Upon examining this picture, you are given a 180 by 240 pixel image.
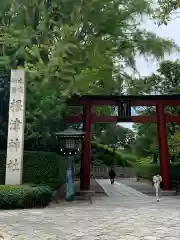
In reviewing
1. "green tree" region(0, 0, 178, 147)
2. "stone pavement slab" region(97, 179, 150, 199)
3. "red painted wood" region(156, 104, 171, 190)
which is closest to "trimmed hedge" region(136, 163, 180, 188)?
"stone pavement slab" region(97, 179, 150, 199)

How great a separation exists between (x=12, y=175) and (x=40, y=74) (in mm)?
4549

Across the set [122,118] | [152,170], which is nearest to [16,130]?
[122,118]

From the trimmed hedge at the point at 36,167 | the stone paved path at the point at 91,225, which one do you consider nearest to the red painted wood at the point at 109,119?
the trimmed hedge at the point at 36,167

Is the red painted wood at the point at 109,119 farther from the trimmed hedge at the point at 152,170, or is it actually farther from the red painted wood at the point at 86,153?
the trimmed hedge at the point at 152,170

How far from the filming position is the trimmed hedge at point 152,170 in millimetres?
23734

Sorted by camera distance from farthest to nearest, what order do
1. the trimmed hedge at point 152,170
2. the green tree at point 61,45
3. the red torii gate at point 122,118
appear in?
the trimmed hedge at point 152,170 → the red torii gate at point 122,118 → the green tree at point 61,45

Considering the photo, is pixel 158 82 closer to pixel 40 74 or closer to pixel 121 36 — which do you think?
pixel 121 36

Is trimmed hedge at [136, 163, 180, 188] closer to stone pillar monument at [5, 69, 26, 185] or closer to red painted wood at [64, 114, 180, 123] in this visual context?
red painted wood at [64, 114, 180, 123]

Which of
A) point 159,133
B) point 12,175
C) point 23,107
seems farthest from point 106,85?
point 12,175

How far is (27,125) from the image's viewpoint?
1644 centimetres

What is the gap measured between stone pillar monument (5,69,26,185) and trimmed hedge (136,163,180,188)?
13164mm

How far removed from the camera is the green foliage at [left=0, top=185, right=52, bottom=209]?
1177 centimetres

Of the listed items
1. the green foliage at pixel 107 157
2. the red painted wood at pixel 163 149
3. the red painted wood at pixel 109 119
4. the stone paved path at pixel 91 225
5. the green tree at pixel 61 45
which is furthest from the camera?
the green foliage at pixel 107 157

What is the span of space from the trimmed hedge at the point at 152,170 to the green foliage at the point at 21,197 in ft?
42.7
